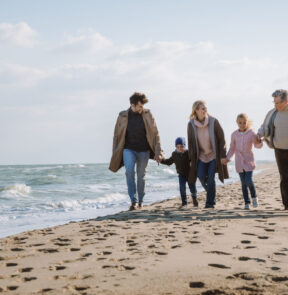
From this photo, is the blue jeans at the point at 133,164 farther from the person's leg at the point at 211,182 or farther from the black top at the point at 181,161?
the person's leg at the point at 211,182

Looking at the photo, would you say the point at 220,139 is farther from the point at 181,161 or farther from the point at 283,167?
the point at 283,167

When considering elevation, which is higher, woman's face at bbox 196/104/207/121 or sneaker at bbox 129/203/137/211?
woman's face at bbox 196/104/207/121

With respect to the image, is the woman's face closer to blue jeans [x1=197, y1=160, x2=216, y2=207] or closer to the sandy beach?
blue jeans [x1=197, y1=160, x2=216, y2=207]

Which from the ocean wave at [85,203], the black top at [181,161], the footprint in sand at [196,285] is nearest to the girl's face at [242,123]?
the black top at [181,161]

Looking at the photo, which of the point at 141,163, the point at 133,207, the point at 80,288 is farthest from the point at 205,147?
the point at 80,288

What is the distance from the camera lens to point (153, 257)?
11.3ft

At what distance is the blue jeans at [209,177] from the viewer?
677 centimetres

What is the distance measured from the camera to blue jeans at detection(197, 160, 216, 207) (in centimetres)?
677

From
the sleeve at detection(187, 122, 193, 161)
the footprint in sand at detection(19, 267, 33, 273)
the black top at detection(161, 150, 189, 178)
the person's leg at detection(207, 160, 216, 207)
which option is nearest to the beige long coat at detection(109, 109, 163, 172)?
the black top at detection(161, 150, 189, 178)

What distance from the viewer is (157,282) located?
2.74 metres

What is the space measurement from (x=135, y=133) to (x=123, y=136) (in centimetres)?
21

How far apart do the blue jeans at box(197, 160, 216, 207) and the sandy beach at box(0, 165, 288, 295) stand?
48.7 inches

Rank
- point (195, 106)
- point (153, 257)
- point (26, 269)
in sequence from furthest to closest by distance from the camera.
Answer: point (195, 106)
point (153, 257)
point (26, 269)

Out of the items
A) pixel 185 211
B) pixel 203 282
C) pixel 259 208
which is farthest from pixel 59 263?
pixel 259 208
